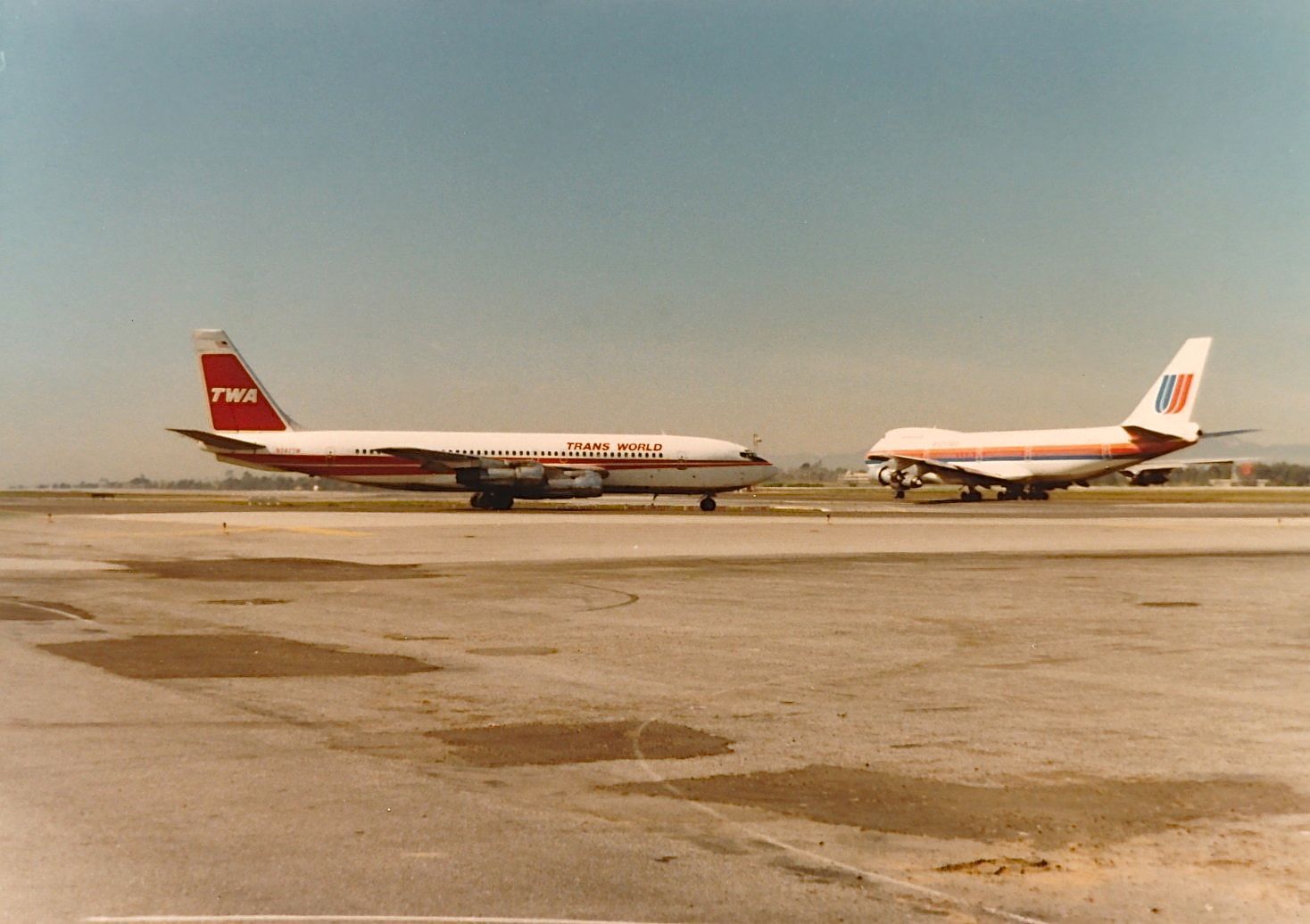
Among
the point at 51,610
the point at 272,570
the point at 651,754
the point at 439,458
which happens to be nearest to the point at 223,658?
the point at 51,610

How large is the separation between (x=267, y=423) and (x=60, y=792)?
189 ft

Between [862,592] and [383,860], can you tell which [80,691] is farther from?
[862,592]

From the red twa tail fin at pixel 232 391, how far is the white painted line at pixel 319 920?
196ft

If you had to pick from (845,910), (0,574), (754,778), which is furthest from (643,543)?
(845,910)

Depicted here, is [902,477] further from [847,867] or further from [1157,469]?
[847,867]

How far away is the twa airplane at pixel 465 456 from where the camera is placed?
58469 millimetres

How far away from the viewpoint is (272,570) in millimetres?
23203

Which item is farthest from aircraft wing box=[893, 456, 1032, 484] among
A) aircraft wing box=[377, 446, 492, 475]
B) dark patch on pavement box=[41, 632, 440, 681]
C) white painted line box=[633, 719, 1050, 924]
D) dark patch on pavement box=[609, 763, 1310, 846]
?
white painted line box=[633, 719, 1050, 924]

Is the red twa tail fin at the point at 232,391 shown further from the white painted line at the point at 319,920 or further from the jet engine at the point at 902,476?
the white painted line at the point at 319,920

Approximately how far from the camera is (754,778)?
7.50 m

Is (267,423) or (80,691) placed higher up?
(267,423)

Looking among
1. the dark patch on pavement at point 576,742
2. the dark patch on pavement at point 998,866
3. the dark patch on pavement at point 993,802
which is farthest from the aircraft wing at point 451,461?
the dark patch on pavement at point 998,866

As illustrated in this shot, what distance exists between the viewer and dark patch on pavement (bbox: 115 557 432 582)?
21.6m

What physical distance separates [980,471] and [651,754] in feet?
233
